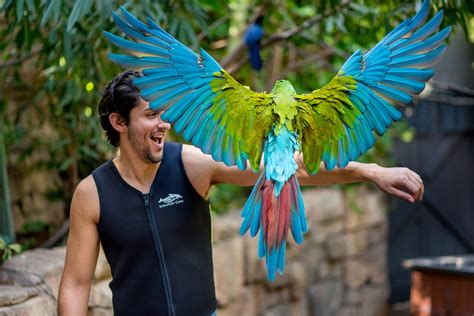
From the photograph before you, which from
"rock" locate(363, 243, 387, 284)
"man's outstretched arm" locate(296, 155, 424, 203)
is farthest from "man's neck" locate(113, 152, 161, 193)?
"rock" locate(363, 243, 387, 284)

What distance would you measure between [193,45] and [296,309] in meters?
2.72

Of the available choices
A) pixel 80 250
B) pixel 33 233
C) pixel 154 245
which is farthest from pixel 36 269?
pixel 33 233

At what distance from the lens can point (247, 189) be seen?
507 centimetres

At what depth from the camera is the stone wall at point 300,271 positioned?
8.55 feet

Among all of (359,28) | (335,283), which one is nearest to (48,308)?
(359,28)

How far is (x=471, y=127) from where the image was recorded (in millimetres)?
6285

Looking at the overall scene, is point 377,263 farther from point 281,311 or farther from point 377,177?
point 377,177

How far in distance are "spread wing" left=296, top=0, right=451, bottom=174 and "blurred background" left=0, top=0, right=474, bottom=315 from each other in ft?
3.12

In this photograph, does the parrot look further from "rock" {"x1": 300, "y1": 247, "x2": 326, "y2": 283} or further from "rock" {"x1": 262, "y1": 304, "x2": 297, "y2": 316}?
"rock" {"x1": 300, "y1": 247, "x2": 326, "y2": 283}

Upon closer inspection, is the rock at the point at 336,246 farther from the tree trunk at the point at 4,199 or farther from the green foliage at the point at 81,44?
the tree trunk at the point at 4,199

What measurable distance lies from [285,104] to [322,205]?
3.69 meters

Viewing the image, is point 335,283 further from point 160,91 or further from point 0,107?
point 160,91

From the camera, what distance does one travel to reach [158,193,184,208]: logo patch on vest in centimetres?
194

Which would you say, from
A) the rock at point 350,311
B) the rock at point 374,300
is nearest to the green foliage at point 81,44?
the rock at point 350,311
